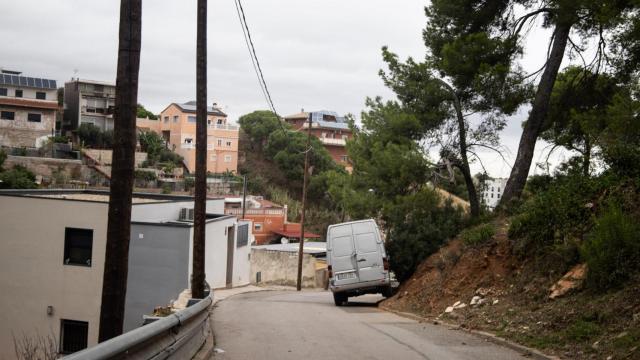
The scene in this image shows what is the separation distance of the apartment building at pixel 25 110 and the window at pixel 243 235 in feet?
131

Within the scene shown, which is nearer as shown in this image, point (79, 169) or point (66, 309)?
point (66, 309)

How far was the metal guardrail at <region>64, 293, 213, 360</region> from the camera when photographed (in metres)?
4.82

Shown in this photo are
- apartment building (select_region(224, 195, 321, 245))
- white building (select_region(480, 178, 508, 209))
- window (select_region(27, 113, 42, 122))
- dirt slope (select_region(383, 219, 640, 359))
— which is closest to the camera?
dirt slope (select_region(383, 219, 640, 359))

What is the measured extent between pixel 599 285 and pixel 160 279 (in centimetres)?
2003

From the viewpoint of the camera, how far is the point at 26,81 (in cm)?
7525

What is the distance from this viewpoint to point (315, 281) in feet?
158

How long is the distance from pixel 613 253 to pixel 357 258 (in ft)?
36.4

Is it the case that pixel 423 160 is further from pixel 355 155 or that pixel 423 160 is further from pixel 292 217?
pixel 292 217

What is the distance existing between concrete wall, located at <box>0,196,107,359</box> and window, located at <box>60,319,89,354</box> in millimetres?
236

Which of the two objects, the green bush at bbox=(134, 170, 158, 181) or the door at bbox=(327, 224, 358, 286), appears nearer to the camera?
the door at bbox=(327, 224, 358, 286)

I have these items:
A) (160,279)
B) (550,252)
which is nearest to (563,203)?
(550,252)

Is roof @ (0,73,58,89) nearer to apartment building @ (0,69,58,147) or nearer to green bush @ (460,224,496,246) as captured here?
apartment building @ (0,69,58,147)

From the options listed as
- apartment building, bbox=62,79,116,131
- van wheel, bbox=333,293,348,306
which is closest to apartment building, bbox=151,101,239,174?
apartment building, bbox=62,79,116,131

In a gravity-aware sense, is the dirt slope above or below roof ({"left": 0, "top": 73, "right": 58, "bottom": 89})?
below
